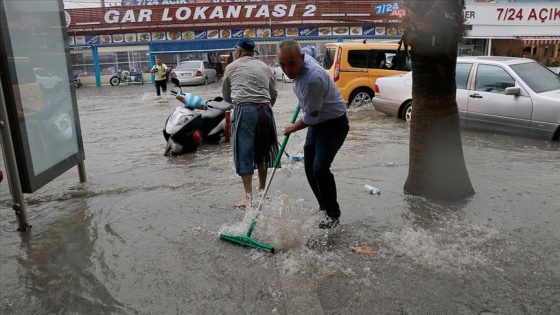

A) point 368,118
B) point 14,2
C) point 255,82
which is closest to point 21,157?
point 14,2

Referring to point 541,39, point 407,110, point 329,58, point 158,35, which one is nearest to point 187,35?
point 158,35

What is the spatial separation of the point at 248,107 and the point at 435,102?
1928 mm

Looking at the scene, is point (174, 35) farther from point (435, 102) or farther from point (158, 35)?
point (435, 102)

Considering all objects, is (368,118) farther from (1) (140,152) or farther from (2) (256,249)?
(2) (256,249)

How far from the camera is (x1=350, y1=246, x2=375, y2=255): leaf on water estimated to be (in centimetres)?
393

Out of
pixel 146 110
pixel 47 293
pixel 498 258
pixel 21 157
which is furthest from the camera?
pixel 146 110

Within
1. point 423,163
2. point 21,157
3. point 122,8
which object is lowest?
point 423,163

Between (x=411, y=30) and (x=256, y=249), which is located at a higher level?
(x=411, y=30)

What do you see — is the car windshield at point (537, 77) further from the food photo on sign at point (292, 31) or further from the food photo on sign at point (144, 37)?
the food photo on sign at point (144, 37)

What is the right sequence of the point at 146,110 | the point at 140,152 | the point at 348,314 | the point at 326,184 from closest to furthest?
the point at 348,314 < the point at 326,184 < the point at 140,152 < the point at 146,110

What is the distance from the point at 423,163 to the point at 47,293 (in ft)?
12.4

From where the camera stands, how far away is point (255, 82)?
4.90 meters

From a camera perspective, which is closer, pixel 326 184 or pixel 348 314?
pixel 348 314

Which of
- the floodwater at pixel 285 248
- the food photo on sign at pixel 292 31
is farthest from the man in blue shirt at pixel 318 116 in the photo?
the food photo on sign at pixel 292 31
